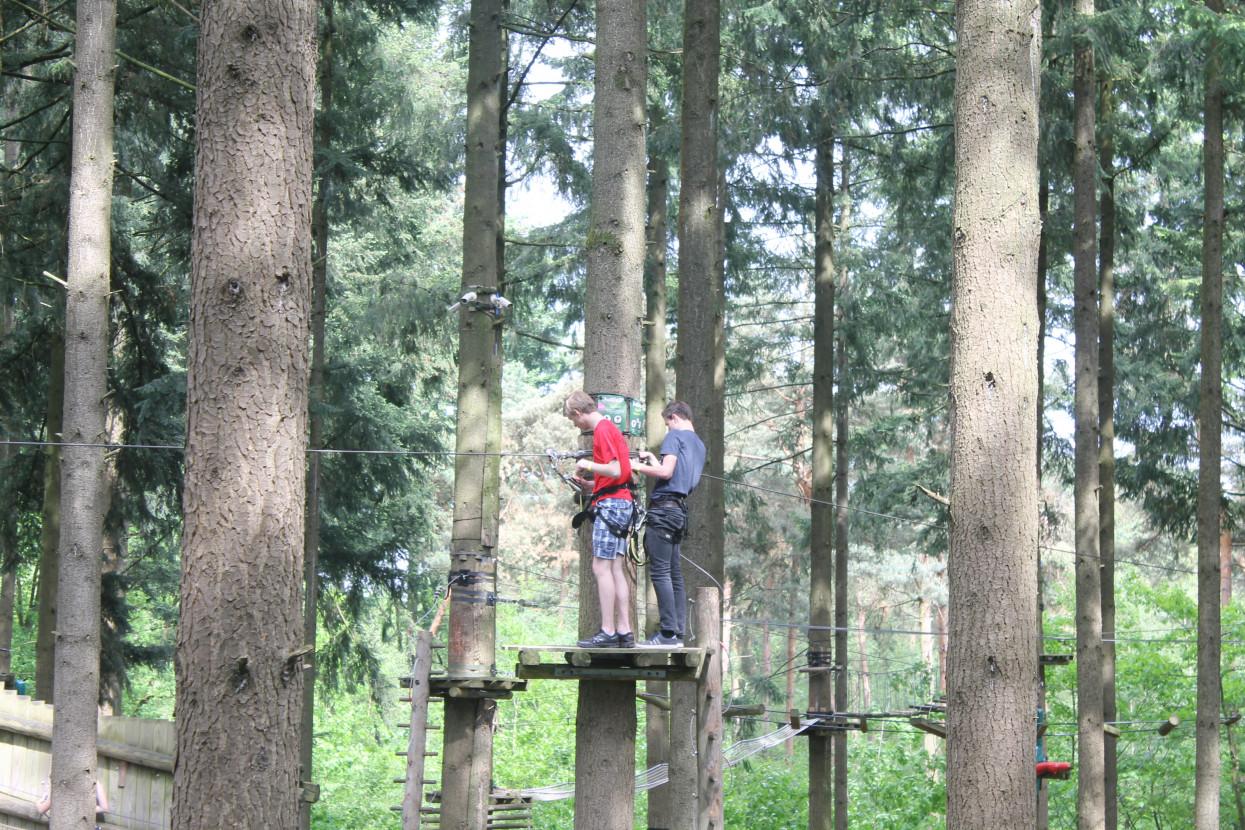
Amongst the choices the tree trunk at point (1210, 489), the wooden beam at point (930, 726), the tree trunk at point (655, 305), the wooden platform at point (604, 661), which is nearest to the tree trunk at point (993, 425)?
the wooden platform at point (604, 661)

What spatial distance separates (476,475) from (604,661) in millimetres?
4431

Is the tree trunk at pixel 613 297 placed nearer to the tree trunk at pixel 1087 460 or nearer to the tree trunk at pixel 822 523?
the tree trunk at pixel 1087 460

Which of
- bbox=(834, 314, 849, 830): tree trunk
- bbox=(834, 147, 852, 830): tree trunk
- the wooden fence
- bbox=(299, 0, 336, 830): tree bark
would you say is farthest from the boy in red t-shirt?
bbox=(834, 147, 852, 830): tree trunk

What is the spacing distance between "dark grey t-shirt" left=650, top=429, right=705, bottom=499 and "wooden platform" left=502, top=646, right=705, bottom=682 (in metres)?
0.90

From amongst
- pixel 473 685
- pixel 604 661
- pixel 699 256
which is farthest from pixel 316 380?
pixel 604 661

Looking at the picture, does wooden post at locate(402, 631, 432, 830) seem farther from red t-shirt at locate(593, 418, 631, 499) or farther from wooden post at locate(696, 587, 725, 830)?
red t-shirt at locate(593, 418, 631, 499)

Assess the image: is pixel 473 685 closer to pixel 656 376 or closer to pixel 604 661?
pixel 604 661

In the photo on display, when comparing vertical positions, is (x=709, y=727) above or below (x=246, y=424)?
below

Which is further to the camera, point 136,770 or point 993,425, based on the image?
point 136,770

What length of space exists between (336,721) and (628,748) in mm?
22528

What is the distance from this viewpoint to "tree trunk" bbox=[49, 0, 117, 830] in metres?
7.29

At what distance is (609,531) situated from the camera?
5.73 meters

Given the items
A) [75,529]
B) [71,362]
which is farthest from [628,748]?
[71,362]

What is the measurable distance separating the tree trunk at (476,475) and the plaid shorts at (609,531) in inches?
127
